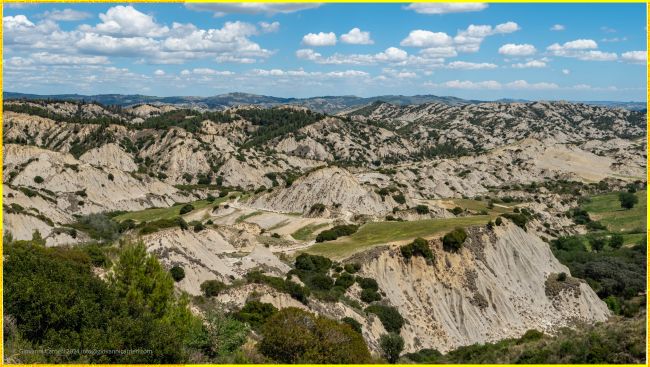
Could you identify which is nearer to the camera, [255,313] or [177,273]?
[255,313]

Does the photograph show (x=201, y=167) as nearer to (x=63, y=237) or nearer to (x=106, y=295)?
(x=63, y=237)

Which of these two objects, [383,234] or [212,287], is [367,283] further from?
[212,287]

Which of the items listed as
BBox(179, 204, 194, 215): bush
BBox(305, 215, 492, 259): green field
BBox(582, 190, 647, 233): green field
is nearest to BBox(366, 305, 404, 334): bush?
BBox(305, 215, 492, 259): green field

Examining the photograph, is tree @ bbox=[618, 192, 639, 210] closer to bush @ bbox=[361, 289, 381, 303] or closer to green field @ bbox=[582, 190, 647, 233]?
green field @ bbox=[582, 190, 647, 233]

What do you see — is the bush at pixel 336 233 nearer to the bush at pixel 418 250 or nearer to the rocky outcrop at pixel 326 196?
the bush at pixel 418 250

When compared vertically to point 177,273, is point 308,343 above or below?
above

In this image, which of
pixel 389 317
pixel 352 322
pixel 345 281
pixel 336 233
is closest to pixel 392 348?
pixel 352 322

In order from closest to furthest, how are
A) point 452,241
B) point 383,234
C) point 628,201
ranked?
point 452,241
point 383,234
point 628,201

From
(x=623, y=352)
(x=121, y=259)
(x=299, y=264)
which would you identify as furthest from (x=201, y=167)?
(x=623, y=352)
